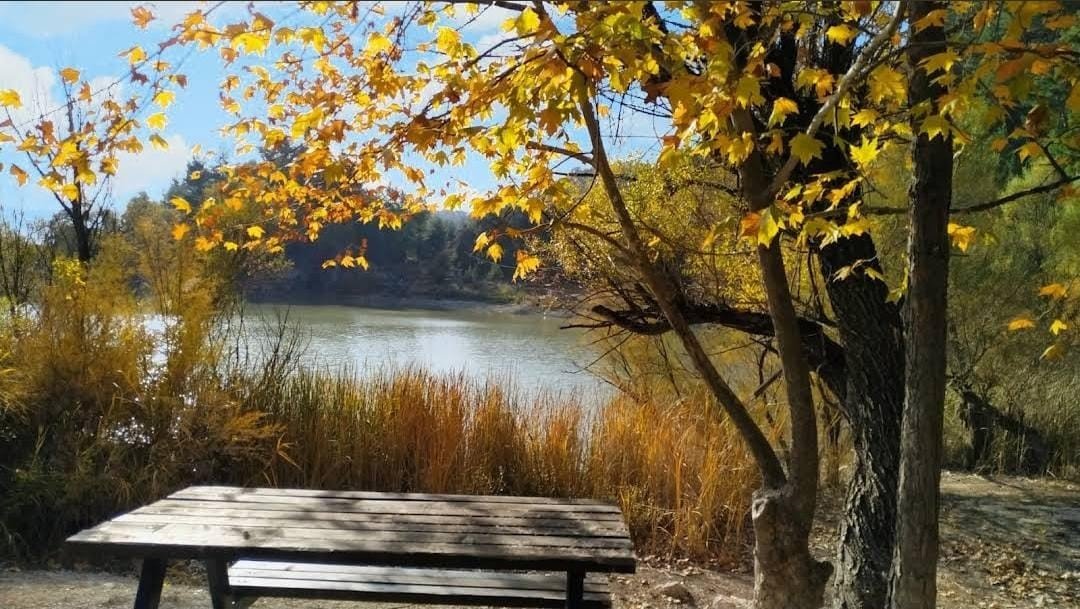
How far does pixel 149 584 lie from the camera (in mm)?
2652

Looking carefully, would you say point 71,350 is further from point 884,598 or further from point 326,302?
point 326,302

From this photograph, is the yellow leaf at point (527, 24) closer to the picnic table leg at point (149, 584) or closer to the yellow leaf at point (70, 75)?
the yellow leaf at point (70, 75)

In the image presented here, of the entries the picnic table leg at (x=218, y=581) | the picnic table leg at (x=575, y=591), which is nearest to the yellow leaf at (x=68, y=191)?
the picnic table leg at (x=218, y=581)

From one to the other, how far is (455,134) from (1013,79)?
4.26 feet

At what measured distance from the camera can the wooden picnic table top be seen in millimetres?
2352

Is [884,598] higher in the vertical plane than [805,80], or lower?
lower

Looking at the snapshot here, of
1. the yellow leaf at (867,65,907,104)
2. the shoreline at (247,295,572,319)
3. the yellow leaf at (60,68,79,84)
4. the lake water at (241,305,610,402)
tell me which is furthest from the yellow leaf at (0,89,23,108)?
the shoreline at (247,295,572,319)

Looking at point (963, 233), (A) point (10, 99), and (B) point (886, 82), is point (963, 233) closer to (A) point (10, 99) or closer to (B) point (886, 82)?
(B) point (886, 82)

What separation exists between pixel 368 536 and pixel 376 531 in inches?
2.4

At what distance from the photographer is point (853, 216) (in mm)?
2445

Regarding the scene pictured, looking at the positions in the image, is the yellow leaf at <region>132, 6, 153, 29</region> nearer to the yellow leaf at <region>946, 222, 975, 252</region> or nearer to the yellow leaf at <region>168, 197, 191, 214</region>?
the yellow leaf at <region>168, 197, 191, 214</region>

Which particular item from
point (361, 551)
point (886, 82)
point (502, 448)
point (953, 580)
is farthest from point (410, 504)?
point (953, 580)

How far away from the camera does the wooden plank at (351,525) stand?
8.35ft

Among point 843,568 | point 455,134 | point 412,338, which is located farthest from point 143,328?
point 412,338
